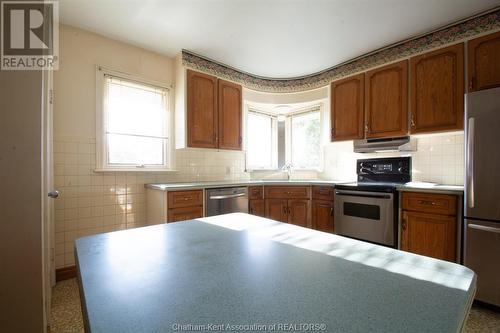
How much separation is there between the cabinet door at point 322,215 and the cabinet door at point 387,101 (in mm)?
1016

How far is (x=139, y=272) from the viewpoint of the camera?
0.54m

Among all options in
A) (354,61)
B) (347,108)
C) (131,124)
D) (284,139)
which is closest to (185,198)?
(131,124)

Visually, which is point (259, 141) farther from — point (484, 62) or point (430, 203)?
point (484, 62)

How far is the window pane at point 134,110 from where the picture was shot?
2555 mm

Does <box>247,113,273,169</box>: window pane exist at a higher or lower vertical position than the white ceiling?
lower

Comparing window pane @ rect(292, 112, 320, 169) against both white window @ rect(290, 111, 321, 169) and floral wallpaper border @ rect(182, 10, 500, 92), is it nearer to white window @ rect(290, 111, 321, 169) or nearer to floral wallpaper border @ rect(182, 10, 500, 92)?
white window @ rect(290, 111, 321, 169)

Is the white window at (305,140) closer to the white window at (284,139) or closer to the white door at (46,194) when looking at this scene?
the white window at (284,139)

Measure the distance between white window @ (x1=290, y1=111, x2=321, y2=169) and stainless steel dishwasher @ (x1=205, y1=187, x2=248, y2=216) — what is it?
4.58ft

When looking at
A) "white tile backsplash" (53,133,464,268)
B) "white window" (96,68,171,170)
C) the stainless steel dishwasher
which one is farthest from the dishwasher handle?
"white window" (96,68,171,170)

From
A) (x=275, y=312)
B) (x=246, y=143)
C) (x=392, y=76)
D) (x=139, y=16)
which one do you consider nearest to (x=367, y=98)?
(x=392, y=76)

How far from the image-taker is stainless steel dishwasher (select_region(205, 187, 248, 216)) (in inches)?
104

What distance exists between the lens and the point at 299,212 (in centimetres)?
313

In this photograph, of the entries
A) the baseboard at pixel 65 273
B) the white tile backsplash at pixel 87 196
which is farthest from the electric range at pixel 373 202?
the baseboard at pixel 65 273

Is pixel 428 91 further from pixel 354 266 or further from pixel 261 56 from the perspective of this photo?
pixel 354 266
